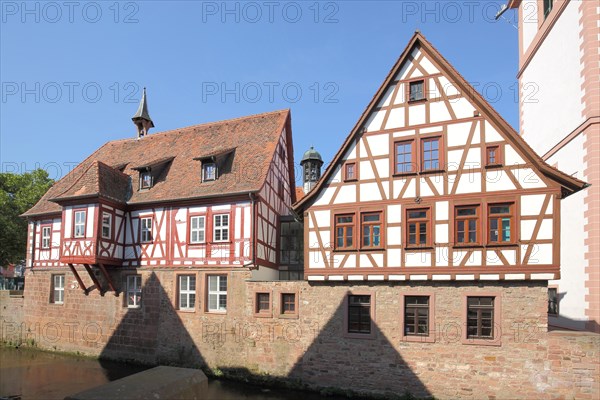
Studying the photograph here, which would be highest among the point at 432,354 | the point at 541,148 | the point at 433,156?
the point at 541,148

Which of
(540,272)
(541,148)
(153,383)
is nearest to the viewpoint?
(153,383)

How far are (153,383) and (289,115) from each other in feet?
54.8

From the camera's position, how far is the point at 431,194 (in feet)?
45.0

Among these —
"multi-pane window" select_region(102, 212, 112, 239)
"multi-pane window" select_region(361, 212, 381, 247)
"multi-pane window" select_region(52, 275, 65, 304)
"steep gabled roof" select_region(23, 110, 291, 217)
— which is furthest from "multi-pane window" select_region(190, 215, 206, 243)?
"multi-pane window" select_region(52, 275, 65, 304)

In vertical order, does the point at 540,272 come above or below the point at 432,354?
above

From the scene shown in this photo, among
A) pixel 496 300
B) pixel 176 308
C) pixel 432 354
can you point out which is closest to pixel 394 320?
pixel 432 354

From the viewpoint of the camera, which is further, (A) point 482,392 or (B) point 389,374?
(B) point 389,374

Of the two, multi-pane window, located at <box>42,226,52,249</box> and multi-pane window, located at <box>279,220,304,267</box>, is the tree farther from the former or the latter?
multi-pane window, located at <box>279,220,304,267</box>

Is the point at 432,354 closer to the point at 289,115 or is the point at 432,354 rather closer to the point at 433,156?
the point at 433,156

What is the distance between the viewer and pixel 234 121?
832 inches

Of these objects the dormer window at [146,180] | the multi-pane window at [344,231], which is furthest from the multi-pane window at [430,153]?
the dormer window at [146,180]

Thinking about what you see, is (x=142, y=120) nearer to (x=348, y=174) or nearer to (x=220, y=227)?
(x=220, y=227)

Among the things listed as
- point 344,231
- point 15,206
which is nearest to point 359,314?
point 344,231

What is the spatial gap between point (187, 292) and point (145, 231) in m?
3.41
